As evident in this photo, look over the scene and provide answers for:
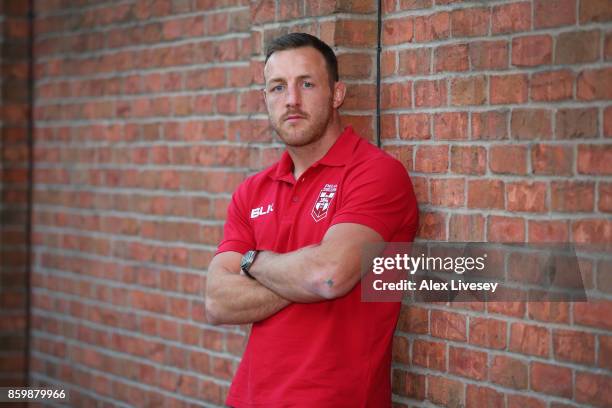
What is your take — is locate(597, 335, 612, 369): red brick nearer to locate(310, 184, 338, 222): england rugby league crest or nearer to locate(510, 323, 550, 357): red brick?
locate(510, 323, 550, 357): red brick

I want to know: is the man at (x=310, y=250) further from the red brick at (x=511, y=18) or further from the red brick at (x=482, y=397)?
the red brick at (x=511, y=18)

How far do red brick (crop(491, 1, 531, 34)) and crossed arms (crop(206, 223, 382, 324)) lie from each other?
81 cm

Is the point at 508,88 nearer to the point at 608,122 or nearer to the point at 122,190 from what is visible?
the point at 608,122

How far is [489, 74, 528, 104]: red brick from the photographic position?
316 centimetres

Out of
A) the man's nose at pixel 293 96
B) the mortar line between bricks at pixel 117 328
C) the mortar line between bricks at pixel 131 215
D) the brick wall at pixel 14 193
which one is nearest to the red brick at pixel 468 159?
the man's nose at pixel 293 96

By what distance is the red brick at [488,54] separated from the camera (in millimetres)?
3232

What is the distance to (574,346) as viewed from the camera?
302cm

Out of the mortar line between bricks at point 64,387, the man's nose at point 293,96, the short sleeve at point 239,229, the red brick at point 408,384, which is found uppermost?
the man's nose at point 293,96

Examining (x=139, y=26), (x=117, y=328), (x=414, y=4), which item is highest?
(x=139, y=26)

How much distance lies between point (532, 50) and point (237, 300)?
132 centimetres

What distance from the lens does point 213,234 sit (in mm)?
4641

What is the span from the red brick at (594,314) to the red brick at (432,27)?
3.56 ft

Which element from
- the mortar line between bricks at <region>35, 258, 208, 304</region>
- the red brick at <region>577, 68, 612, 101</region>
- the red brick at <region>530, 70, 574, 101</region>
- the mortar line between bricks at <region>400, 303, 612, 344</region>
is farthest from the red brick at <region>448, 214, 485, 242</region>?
the mortar line between bricks at <region>35, 258, 208, 304</region>

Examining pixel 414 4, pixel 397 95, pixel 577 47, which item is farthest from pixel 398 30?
pixel 577 47
